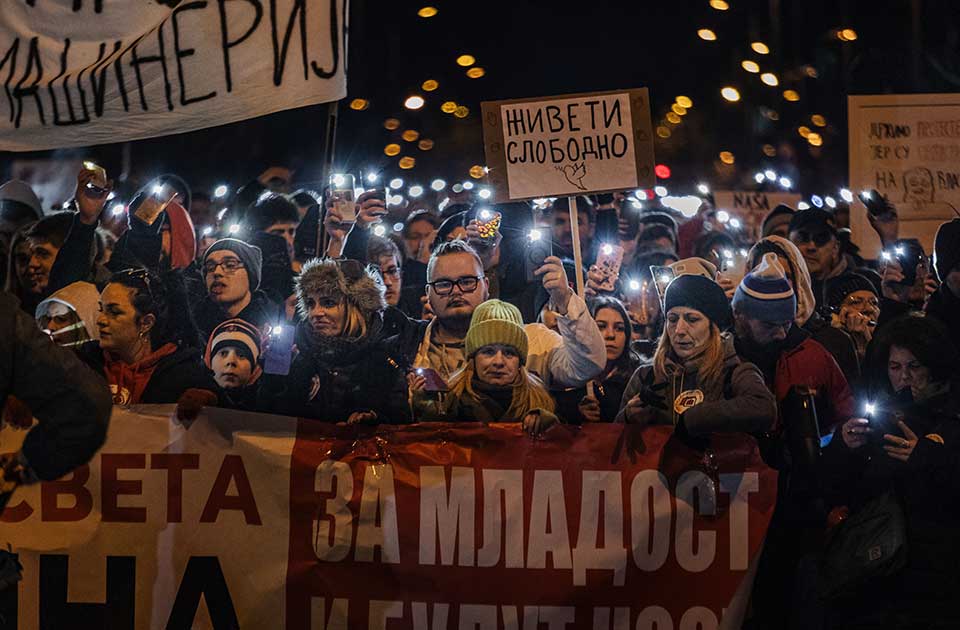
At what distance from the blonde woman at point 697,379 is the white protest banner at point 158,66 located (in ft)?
6.14

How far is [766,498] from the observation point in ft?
15.1

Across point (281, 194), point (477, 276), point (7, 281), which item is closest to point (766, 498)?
point (477, 276)

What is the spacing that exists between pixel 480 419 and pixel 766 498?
1.19m

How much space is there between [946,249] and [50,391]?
379cm

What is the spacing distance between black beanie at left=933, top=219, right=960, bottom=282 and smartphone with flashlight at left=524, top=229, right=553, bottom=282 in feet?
5.66

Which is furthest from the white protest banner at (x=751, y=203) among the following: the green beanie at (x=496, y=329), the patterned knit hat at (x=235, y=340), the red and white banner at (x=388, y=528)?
the patterned knit hat at (x=235, y=340)

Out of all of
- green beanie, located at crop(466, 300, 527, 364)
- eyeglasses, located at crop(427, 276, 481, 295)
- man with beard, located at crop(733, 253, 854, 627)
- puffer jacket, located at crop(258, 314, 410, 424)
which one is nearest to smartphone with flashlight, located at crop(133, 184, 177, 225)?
puffer jacket, located at crop(258, 314, 410, 424)

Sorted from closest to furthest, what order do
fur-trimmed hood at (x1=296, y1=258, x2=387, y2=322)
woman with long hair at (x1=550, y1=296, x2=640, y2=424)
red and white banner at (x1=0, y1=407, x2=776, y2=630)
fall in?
red and white banner at (x1=0, y1=407, x2=776, y2=630) < woman with long hair at (x1=550, y1=296, x2=640, y2=424) < fur-trimmed hood at (x1=296, y1=258, x2=387, y2=322)

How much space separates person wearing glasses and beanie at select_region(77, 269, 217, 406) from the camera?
505cm

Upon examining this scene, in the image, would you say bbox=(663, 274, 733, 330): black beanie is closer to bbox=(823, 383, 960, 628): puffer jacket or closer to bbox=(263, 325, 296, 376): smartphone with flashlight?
bbox=(823, 383, 960, 628): puffer jacket

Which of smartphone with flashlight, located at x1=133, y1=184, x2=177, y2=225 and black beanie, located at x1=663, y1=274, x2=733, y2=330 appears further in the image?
smartphone with flashlight, located at x1=133, y1=184, x2=177, y2=225

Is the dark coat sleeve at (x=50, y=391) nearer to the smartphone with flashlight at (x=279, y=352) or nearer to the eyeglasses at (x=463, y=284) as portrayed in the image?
the smartphone with flashlight at (x=279, y=352)

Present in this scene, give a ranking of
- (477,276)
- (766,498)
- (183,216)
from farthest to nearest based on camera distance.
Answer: (183,216) < (477,276) < (766,498)

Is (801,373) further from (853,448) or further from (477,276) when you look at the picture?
(477,276)
